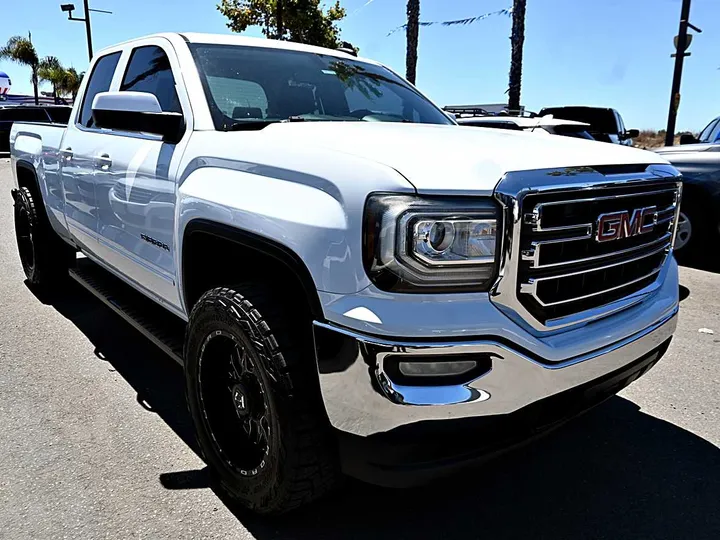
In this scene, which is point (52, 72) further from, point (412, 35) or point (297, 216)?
point (297, 216)

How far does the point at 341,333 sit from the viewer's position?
1917 millimetres

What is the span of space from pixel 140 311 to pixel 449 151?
244 cm

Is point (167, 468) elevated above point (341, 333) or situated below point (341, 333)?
below

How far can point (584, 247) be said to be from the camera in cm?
213

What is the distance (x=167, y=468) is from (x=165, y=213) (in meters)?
1.16

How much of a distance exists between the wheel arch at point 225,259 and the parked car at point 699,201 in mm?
5579

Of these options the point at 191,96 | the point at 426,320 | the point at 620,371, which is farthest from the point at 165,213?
the point at 620,371

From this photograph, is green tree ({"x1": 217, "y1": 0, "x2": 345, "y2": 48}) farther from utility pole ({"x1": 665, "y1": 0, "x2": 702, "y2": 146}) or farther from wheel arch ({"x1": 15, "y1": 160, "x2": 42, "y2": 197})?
wheel arch ({"x1": 15, "y1": 160, "x2": 42, "y2": 197})

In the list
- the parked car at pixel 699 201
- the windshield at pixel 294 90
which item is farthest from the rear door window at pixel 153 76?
the parked car at pixel 699 201

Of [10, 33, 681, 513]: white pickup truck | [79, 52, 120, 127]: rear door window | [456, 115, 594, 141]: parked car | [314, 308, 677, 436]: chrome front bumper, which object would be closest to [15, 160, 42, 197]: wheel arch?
[79, 52, 120, 127]: rear door window

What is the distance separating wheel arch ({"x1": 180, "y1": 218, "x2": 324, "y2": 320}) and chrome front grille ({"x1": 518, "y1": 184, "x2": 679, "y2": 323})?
2.29 ft

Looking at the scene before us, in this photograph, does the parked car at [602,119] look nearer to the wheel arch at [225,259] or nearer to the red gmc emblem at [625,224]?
the red gmc emblem at [625,224]

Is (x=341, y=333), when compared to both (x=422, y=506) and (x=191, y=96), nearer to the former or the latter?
(x=422, y=506)

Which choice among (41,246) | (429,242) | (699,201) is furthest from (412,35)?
(429,242)
